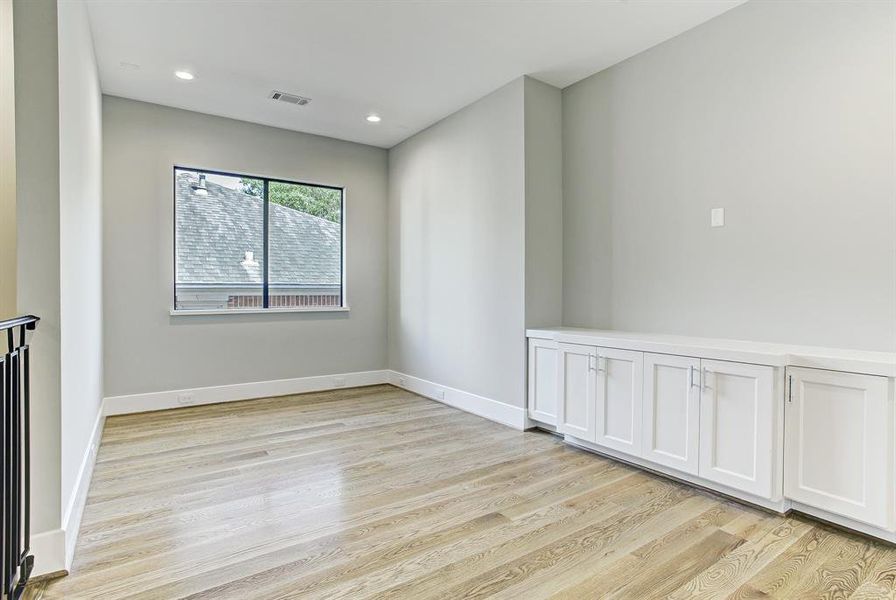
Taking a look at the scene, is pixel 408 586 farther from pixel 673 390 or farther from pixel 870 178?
pixel 870 178

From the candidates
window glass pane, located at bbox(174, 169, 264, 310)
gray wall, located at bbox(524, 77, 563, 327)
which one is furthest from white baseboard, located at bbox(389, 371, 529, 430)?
window glass pane, located at bbox(174, 169, 264, 310)

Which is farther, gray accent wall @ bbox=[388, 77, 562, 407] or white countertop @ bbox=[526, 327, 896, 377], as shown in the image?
gray accent wall @ bbox=[388, 77, 562, 407]

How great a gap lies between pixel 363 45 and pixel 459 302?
2.30 m

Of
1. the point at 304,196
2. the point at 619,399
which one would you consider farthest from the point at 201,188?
the point at 619,399

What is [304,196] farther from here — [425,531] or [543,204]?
[425,531]

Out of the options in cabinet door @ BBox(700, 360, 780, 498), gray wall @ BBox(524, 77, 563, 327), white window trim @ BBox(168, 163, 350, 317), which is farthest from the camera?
white window trim @ BBox(168, 163, 350, 317)

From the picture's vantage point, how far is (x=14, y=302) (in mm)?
1833

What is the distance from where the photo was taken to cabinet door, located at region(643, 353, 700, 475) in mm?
2707

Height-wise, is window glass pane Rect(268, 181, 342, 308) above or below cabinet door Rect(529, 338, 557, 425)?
above

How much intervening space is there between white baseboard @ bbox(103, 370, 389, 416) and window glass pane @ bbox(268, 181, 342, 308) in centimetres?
84

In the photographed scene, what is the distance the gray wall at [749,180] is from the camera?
2480 mm

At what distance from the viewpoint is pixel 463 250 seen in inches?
180

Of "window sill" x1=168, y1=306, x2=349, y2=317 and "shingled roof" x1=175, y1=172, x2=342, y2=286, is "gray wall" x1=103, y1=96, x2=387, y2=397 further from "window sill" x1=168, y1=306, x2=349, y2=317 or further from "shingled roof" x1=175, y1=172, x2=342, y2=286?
"shingled roof" x1=175, y1=172, x2=342, y2=286

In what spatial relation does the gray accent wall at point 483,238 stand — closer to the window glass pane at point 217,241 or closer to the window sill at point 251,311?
the window sill at point 251,311
